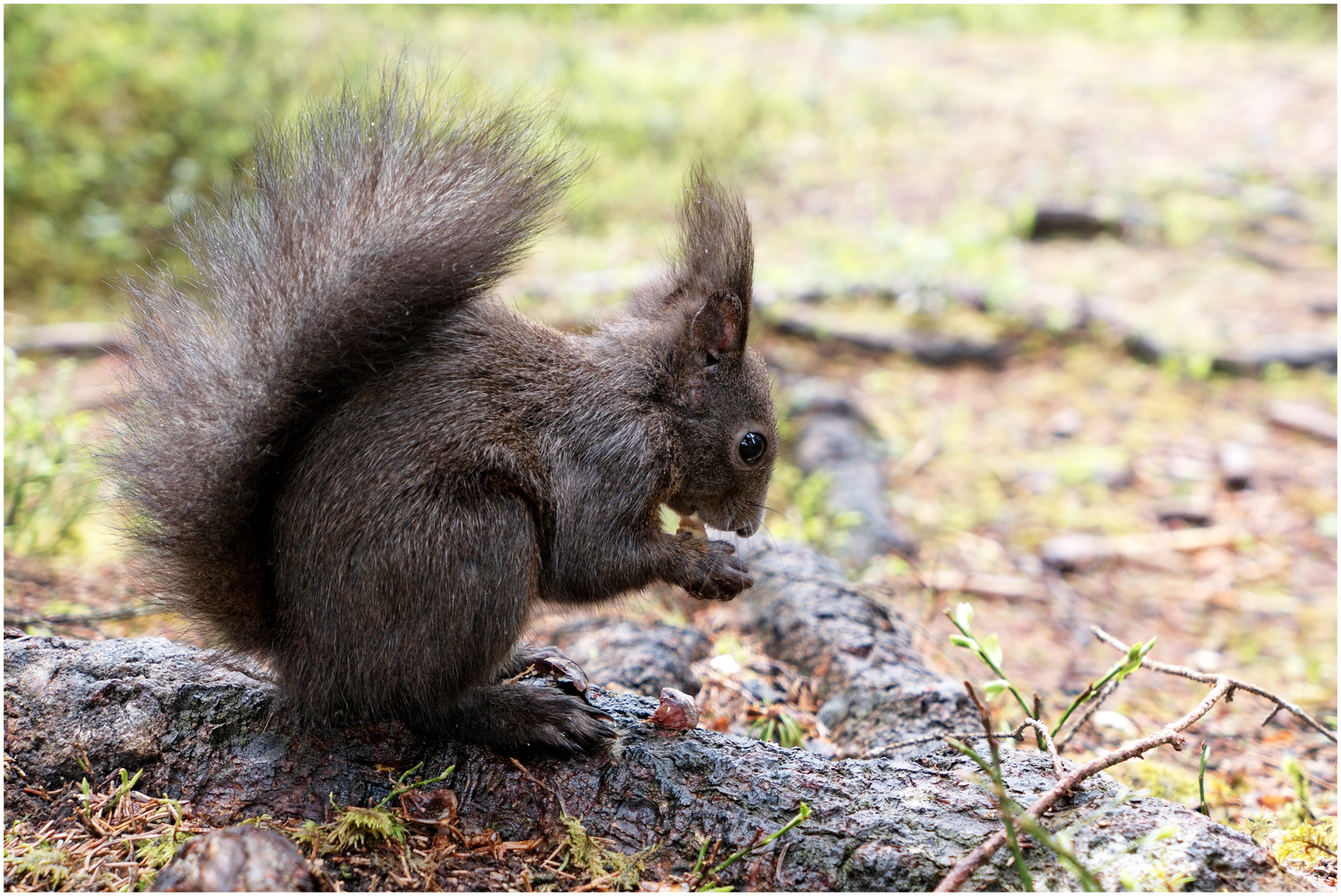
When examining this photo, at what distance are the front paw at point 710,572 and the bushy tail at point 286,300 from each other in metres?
0.86

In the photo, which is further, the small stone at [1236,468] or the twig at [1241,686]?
the small stone at [1236,468]

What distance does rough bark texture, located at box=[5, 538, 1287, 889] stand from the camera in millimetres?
1952

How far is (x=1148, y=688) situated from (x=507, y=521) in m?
2.82

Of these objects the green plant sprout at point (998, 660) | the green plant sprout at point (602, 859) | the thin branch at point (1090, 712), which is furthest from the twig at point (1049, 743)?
the green plant sprout at point (602, 859)

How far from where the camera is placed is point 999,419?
6.09 meters

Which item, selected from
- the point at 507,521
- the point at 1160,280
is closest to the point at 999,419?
the point at 1160,280

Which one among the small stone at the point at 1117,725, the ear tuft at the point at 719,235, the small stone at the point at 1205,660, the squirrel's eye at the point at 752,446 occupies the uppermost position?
the ear tuft at the point at 719,235

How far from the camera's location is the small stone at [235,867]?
5.57 ft

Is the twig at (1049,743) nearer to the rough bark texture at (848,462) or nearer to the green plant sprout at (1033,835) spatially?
the green plant sprout at (1033,835)

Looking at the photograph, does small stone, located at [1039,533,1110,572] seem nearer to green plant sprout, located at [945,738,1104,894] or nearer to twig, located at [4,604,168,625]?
green plant sprout, located at [945,738,1104,894]

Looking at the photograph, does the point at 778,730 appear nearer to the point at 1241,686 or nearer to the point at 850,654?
the point at 850,654

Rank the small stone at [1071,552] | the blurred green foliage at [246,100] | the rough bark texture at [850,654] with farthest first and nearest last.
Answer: the blurred green foliage at [246,100] → the small stone at [1071,552] → the rough bark texture at [850,654]

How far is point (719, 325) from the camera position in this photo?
9.09ft

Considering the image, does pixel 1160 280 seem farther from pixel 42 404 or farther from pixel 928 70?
pixel 42 404
